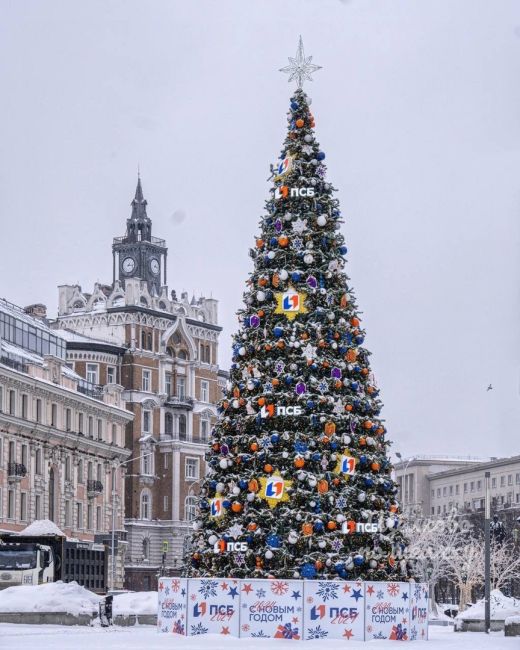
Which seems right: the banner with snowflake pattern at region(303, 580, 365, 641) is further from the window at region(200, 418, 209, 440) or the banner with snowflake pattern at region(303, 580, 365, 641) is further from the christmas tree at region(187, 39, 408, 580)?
the window at region(200, 418, 209, 440)

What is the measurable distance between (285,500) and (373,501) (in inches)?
83.1

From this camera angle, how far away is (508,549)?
110 meters

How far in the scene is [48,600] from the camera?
147 feet

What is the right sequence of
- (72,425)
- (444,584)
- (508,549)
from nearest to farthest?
1. (72,425)
2. (508,549)
3. (444,584)

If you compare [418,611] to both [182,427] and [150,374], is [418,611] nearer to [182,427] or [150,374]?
[150,374]

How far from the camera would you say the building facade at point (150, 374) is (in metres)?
120

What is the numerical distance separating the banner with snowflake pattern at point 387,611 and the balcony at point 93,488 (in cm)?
6326

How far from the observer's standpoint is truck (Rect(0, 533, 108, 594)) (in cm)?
5734

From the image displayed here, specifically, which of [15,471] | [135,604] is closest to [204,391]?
[15,471]

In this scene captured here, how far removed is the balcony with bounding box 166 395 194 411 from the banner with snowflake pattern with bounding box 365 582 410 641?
295 feet

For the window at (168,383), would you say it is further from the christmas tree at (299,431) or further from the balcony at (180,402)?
the christmas tree at (299,431)

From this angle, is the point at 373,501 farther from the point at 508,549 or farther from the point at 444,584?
the point at 444,584

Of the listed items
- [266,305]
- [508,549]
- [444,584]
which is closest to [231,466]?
[266,305]

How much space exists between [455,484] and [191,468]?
55.7m
